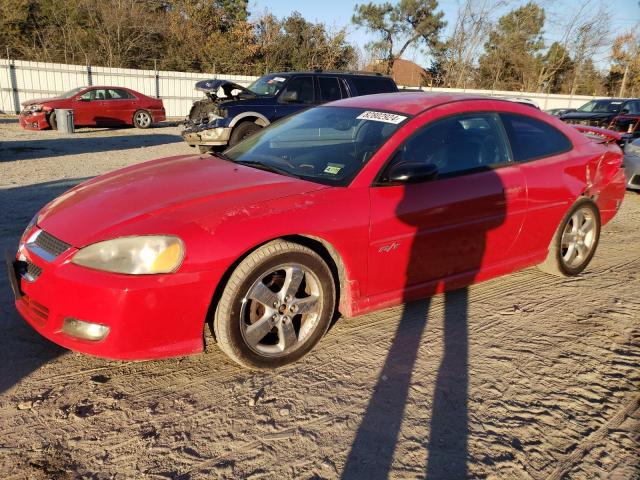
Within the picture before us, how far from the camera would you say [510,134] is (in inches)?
154

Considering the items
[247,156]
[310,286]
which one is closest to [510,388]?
[310,286]

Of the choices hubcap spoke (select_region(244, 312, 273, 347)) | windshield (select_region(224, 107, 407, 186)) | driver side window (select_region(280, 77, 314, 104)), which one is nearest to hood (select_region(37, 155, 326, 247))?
windshield (select_region(224, 107, 407, 186))

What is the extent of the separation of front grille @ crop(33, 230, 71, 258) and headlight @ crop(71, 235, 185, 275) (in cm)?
15

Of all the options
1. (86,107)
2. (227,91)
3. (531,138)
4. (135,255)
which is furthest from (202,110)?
(135,255)

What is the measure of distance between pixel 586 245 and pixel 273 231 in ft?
10.8

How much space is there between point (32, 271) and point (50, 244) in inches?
7.0

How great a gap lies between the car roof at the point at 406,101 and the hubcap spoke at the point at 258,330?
5.78 ft

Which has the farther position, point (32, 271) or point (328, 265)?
point (328, 265)

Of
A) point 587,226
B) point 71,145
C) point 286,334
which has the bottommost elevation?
point 71,145

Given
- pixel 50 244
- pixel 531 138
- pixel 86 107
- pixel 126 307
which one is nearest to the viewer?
pixel 126 307

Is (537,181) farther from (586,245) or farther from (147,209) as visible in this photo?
(147,209)

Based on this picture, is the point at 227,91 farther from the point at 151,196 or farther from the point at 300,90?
the point at 151,196

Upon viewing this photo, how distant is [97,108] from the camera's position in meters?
15.9

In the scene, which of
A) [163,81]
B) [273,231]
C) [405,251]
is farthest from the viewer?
[163,81]
